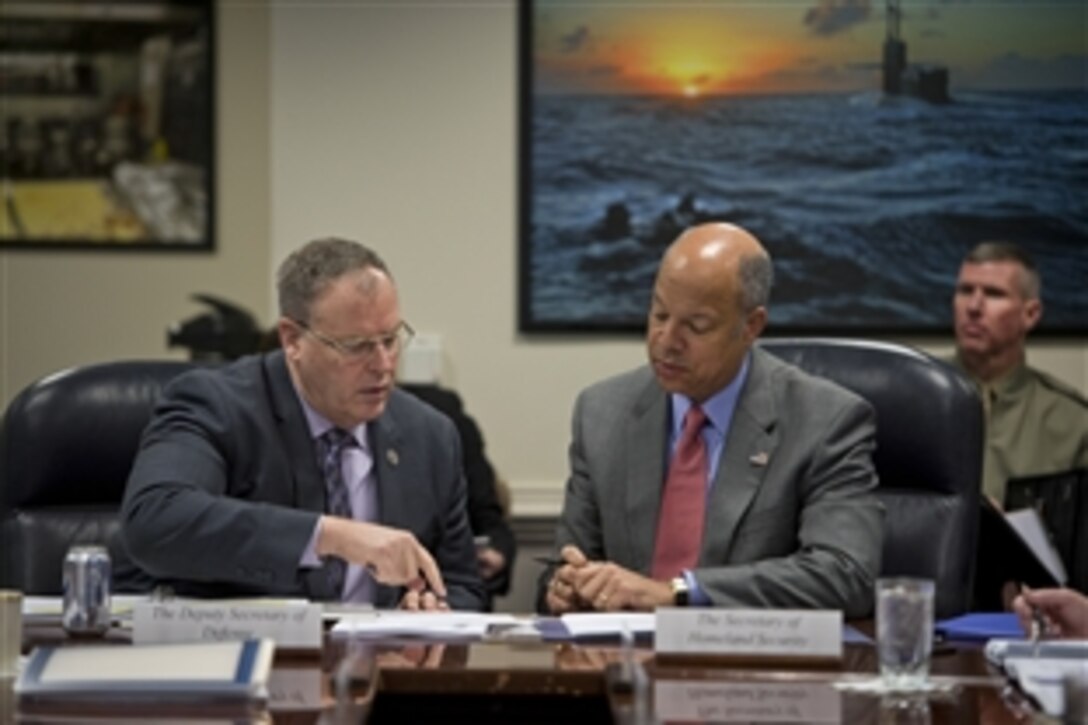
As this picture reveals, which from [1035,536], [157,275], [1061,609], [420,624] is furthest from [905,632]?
[157,275]

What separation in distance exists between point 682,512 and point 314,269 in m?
0.81

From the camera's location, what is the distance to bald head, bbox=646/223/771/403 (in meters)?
3.45

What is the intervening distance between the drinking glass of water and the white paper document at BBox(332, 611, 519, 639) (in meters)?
0.62

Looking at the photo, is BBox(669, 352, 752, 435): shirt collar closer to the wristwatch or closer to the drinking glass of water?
the wristwatch

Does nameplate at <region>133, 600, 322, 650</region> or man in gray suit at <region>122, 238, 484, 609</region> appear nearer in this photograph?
nameplate at <region>133, 600, 322, 650</region>

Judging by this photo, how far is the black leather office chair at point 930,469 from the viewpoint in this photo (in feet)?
11.3

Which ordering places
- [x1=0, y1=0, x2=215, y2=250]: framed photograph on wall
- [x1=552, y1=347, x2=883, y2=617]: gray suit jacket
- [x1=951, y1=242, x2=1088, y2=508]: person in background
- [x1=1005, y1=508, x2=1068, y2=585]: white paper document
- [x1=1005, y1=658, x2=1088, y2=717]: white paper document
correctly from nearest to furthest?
1. [x1=1005, y1=658, x2=1088, y2=717]: white paper document
2. [x1=552, y1=347, x2=883, y2=617]: gray suit jacket
3. [x1=1005, y1=508, x2=1068, y2=585]: white paper document
4. [x1=951, y1=242, x2=1088, y2=508]: person in background
5. [x1=0, y1=0, x2=215, y2=250]: framed photograph on wall

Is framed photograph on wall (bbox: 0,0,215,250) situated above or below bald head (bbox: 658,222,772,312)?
above

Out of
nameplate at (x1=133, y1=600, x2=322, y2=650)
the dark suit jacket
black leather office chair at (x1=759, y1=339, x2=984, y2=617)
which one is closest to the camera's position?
nameplate at (x1=133, y1=600, x2=322, y2=650)

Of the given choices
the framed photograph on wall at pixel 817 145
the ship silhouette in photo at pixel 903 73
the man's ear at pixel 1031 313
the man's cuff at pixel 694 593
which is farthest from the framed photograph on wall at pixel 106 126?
the man's cuff at pixel 694 593

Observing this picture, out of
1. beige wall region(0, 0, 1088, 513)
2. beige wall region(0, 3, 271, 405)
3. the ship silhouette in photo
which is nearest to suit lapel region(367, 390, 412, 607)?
beige wall region(0, 0, 1088, 513)

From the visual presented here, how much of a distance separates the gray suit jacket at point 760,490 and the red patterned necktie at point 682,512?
0.02m

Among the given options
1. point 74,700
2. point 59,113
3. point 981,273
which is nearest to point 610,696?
point 74,700

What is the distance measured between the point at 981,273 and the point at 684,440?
1906 mm
